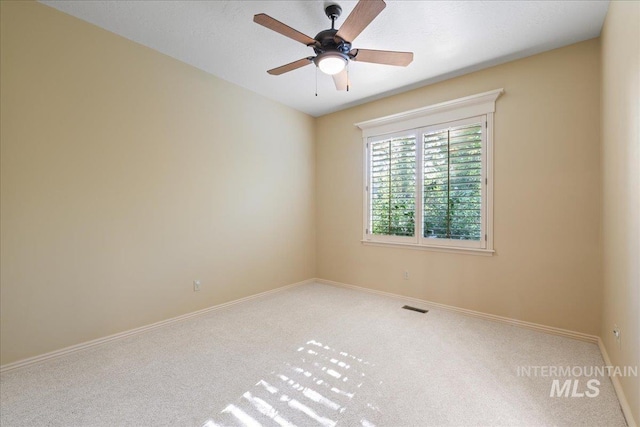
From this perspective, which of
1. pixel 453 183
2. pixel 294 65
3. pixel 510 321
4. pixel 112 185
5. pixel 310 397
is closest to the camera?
pixel 310 397

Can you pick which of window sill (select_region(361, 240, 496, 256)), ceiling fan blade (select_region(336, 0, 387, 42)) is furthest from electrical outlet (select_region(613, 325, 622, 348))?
ceiling fan blade (select_region(336, 0, 387, 42))

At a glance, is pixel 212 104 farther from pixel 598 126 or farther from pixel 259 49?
pixel 598 126

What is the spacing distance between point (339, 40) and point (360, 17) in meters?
0.31

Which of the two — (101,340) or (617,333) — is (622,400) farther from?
(101,340)

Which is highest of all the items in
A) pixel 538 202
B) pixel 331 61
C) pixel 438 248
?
pixel 331 61

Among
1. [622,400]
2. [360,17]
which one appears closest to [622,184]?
[622,400]

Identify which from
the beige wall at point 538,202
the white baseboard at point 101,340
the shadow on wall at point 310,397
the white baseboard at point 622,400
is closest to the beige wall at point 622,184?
the white baseboard at point 622,400

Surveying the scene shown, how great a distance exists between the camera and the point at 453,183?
139 inches

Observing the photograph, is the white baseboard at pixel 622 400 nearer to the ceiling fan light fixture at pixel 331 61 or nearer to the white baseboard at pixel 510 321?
the white baseboard at pixel 510 321

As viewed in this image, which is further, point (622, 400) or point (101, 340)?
point (101, 340)

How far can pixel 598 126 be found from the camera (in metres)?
2.67

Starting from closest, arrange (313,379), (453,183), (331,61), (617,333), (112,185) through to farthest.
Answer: (617,333) → (313,379) → (331,61) → (112,185) → (453,183)

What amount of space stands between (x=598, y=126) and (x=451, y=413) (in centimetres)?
287

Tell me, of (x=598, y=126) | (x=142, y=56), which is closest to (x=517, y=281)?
(x=598, y=126)
